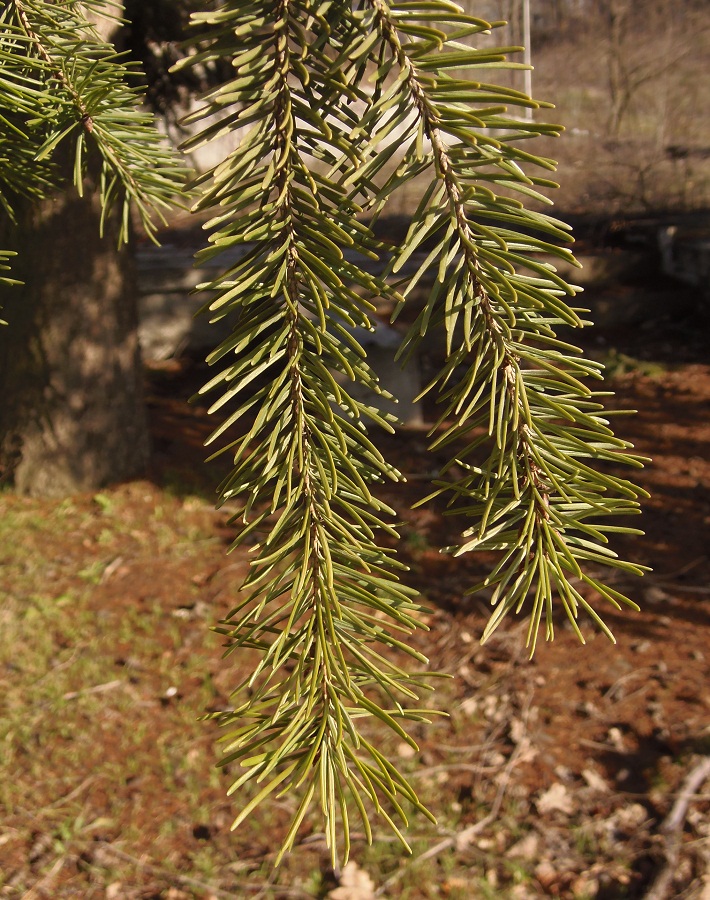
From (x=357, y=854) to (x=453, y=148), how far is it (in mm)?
2398

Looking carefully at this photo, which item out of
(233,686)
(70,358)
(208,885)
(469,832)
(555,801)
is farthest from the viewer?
(70,358)

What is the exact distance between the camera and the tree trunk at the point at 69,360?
3682mm

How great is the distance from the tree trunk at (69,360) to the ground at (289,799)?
0.21 metres

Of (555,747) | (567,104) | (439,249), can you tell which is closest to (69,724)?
(555,747)

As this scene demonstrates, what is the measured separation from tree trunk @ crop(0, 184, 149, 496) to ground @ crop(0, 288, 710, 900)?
0.68ft

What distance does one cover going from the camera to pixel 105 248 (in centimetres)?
383

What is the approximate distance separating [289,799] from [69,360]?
2257 mm

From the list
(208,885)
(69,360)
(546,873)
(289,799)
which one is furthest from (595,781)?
(69,360)

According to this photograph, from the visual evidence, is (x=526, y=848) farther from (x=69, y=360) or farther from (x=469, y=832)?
(x=69, y=360)

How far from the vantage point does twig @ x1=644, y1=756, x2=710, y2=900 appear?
2.23 meters

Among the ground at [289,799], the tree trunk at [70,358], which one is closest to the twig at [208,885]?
the ground at [289,799]

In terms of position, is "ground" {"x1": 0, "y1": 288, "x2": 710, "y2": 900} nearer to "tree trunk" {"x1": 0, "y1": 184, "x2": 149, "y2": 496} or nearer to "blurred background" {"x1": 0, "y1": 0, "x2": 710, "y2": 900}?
"blurred background" {"x1": 0, "y1": 0, "x2": 710, "y2": 900}

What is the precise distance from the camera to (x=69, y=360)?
3.85m

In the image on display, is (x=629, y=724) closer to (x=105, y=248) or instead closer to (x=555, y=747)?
(x=555, y=747)
